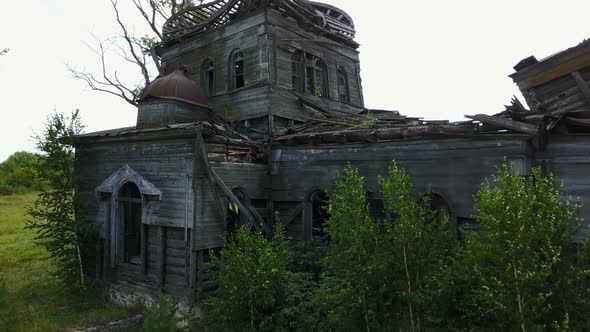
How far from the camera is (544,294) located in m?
4.67

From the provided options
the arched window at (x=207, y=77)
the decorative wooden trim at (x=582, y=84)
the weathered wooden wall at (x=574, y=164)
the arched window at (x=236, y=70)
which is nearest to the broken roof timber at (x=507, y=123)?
the weathered wooden wall at (x=574, y=164)

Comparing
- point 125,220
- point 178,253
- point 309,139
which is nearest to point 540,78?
point 309,139

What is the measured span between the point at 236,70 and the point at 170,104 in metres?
3.48

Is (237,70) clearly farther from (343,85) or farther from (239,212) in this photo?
(239,212)

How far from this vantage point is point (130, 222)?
12781mm

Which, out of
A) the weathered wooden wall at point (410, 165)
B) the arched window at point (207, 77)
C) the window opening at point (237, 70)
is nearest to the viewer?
the weathered wooden wall at point (410, 165)

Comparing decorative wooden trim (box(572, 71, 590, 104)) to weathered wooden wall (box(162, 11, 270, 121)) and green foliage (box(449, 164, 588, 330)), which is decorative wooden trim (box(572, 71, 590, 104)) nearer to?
green foliage (box(449, 164, 588, 330))

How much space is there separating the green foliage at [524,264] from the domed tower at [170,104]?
10.1 meters

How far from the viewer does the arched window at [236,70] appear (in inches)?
559

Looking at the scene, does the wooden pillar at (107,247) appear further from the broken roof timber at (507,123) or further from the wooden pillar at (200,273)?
the broken roof timber at (507,123)

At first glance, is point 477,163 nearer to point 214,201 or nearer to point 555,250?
point 555,250

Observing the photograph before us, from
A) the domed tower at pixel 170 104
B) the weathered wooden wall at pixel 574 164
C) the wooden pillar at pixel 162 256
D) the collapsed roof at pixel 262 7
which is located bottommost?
the wooden pillar at pixel 162 256

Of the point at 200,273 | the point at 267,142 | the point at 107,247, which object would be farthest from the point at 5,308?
the point at 267,142

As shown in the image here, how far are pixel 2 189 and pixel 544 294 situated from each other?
154 feet
